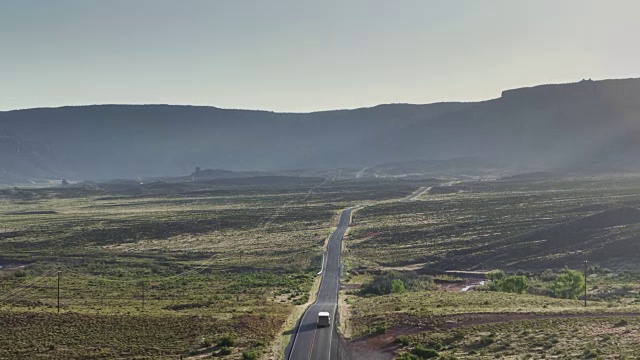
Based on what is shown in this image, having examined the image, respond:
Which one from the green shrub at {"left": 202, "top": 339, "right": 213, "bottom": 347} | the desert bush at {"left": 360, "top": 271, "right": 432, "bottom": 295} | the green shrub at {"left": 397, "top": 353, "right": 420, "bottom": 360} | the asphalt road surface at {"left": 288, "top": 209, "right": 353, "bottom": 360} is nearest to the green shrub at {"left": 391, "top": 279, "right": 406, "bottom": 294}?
the desert bush at {"left": 360, "top": 271, "right": 432, "bottom": 295}

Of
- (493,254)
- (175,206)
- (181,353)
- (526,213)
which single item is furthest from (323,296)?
(175,206)

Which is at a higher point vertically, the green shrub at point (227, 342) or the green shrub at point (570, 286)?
the green shrub at point (227, 342)

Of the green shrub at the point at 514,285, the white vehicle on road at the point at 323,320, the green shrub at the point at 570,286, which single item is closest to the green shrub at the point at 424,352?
the white vehicle on road at the point at 323,320

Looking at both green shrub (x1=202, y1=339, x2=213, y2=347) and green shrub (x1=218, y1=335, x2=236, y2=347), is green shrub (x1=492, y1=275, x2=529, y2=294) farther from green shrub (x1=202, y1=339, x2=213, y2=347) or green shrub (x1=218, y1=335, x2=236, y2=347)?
green shrub (x1=202, y1=339, x2=213, y2=347)

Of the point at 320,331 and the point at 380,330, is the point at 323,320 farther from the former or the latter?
the point at 380,330

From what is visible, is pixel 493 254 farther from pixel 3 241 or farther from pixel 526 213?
pixel 3 241

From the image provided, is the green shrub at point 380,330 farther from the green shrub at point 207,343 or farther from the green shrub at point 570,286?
the green shrub at point 570,286

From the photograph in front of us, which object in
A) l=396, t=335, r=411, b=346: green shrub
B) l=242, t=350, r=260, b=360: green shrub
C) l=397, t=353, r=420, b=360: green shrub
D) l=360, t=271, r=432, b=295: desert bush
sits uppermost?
l=397, t=353, r=420, b=360: green shrub

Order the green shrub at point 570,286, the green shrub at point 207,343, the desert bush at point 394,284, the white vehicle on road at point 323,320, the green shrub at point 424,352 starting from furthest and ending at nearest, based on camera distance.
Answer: the desert bush at point 394,284, the green shrub at point 570,286, the white vehicle on road at point 323,320, the green shrub at point 207,343, the green shrub at point 424,352

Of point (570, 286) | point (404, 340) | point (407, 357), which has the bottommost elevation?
point (570, 286)

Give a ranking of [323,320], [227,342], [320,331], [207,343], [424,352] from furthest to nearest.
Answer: [323,320] < [320,331] < [207,343] < [227,342] < [424,352]

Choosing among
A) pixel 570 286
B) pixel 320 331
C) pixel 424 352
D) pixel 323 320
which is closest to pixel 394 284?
pixel 570 286

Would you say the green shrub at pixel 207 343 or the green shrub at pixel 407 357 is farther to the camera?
the green shrub at pixel 207 343
